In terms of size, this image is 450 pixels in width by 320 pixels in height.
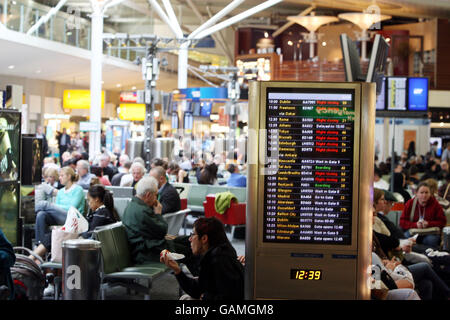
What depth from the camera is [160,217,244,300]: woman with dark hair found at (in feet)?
18.8

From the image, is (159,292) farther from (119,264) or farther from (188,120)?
(188,120)

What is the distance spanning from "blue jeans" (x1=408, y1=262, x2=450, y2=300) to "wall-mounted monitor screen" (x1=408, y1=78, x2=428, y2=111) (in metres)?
8.93

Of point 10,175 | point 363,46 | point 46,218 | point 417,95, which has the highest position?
point 363,46

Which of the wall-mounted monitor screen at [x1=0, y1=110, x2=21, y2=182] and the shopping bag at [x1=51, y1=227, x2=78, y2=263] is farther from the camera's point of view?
the shopping bag at [x1=51, y1=227, x2=78, y2=263]

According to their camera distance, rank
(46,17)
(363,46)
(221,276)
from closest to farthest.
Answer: (221,276)
(46,17)
(363,46)

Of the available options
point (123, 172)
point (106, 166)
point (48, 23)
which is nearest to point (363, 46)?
point (48, 23)

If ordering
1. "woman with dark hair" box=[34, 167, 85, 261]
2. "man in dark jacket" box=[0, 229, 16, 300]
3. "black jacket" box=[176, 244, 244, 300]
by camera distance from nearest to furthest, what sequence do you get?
1. "black jacket" box=[176, 244, 244, 300]
2. "man in dark jacket" box=[0, 229, 16, 300]
3. "woman with dark hair" box=[34, 167, 85, 261]

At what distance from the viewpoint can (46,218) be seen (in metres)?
11.0

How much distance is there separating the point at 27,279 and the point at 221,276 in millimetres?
2229

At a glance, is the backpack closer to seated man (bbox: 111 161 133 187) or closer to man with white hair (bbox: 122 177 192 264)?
man with white hair (bbox: 122 177 192 264)

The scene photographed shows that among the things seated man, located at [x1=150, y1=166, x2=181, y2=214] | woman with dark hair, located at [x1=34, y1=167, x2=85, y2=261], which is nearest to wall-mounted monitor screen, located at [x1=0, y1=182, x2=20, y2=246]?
woman with dark hair, located at [x1=34, y1=167, x2=85, y2=261]

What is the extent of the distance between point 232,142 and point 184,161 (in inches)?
220

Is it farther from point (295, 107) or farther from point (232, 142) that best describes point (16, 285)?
point (232, 142)
